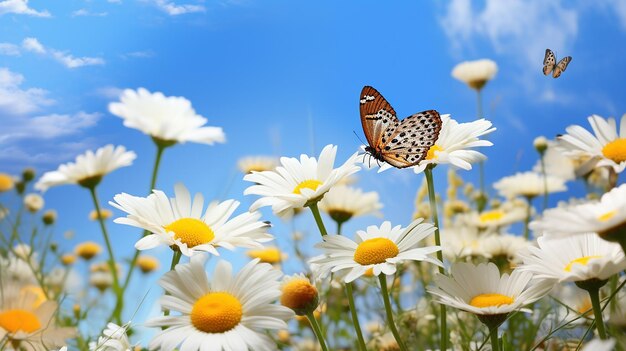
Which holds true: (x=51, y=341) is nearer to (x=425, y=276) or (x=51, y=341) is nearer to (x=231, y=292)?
(x=231, y=292)

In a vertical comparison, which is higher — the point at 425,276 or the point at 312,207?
the point at 312,207

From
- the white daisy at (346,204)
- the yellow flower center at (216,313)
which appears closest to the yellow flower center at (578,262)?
the yellow flower center at (216,313)

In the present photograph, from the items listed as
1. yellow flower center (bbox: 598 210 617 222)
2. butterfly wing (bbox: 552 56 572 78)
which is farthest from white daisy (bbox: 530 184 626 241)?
butterfly wing (bbox: 552 56 572 78)

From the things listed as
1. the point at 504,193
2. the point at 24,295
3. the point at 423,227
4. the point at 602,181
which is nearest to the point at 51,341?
the point at 24,295

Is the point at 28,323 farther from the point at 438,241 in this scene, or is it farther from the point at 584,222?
the point at 584,222

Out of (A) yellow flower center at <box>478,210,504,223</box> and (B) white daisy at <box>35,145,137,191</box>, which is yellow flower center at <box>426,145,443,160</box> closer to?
(B) white daisy at <box>35,145,137,191</box>

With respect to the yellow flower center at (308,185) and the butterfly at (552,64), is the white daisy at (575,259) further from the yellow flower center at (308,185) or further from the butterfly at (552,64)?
the butterfly at (552,64)

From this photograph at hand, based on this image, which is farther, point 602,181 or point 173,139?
point 602,181

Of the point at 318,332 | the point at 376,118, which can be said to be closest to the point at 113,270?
the point at 318,332
